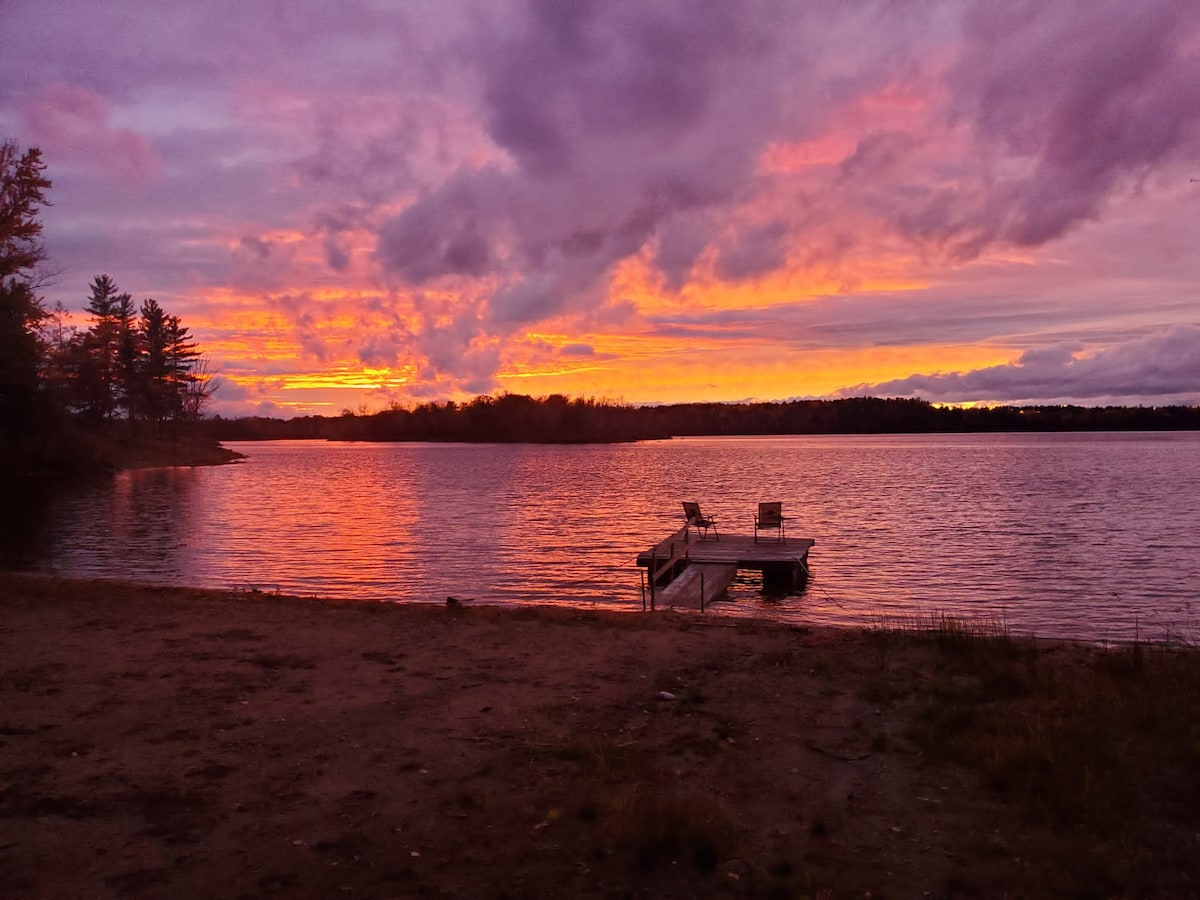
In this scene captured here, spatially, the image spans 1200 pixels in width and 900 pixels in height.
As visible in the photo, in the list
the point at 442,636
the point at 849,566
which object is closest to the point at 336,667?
the point at 442,636

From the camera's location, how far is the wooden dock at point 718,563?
2092cm

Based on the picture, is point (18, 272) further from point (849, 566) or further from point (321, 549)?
point (849, 566)

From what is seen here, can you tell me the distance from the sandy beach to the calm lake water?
8.51 metres

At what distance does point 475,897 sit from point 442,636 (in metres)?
7.51

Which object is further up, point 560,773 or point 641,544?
point 560,773

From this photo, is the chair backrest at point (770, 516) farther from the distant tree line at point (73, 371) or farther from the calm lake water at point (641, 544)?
the distant tree line at point (73, 371)

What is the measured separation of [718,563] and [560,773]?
17.0 meters

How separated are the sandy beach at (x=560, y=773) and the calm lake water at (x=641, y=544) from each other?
851 cm

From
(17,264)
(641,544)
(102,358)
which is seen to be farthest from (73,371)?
(641,544)

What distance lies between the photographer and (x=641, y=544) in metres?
30.5

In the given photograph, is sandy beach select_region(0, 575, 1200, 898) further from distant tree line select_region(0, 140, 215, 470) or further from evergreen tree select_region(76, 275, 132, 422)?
evergreen tree select_region(76, 275, 132, 422)

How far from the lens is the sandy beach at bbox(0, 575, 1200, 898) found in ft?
17.0

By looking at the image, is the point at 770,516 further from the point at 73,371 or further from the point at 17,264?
the point at 73,371

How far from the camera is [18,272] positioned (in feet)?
152
